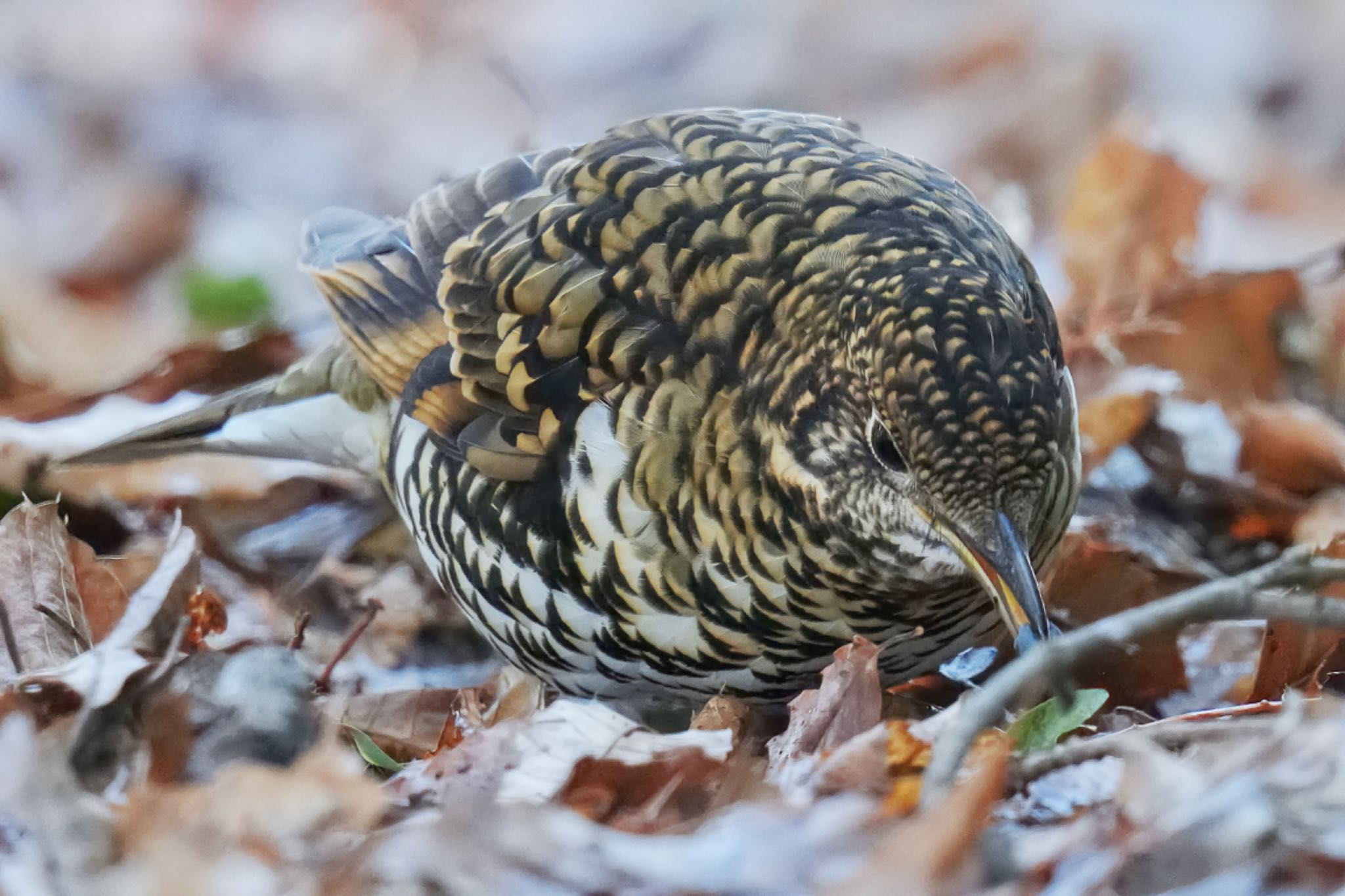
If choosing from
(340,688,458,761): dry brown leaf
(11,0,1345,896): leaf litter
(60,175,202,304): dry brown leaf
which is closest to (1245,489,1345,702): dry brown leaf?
(11,0,1345,896): leaf litter

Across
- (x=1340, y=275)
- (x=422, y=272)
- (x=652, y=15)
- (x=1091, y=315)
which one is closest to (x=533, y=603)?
(x=422, y=272)

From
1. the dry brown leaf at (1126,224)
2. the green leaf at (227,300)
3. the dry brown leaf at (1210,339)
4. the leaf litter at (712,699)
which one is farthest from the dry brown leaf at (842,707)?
the green leaf at (227,300)

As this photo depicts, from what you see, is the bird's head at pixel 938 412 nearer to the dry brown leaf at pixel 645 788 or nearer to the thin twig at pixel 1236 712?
the thin twig at pixel 1236 712

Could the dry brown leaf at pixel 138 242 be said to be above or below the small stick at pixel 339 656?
below

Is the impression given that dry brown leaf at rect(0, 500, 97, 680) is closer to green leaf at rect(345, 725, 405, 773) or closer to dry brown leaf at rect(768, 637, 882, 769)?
green leaf at rect(345, 725, 405, 773)

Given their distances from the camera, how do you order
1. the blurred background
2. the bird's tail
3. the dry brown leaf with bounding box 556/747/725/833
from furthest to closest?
the blurred background
the bird's tail
the dry brown leaf with bounding box 556/747/725/833

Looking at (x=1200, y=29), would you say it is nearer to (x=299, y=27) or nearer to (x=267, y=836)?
(x=299, y=27)
